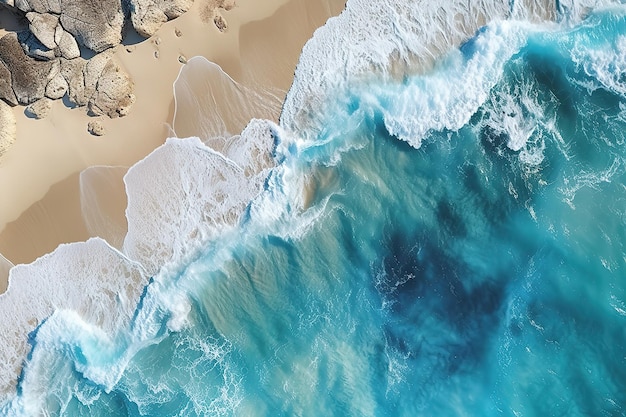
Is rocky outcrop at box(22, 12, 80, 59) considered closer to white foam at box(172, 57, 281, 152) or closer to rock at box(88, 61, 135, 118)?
rock at box(88, 61, 135, 118)

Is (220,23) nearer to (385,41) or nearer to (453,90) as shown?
(385,41)

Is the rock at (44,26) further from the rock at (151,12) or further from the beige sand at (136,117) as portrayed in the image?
the rock at (151,12)

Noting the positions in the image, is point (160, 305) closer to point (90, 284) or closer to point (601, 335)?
point (90, 284)

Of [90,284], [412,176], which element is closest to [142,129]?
[90,284]

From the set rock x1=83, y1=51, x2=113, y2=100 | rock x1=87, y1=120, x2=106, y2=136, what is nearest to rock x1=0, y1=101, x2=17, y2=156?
rock x1=87, y1=120, x2=106, y2=136

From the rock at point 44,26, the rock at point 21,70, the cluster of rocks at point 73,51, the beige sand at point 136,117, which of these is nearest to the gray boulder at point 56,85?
the cluster of rocks at point 73,51

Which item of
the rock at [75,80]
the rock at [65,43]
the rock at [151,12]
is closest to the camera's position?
the rock at [151,12]

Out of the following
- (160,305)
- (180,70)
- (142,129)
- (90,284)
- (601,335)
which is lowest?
(601,335)
